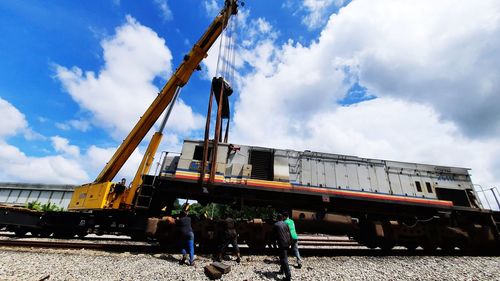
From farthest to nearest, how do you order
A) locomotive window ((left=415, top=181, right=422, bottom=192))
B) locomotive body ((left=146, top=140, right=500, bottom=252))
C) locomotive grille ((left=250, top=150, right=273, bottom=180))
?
locomotive window ((left=415, top=181, right=422, bottom=192)) → locomotive grille ((left=250, top=150, right=273, bottom=180)) → locomotive body ((left=146, top=140, right=500, bottom=252))

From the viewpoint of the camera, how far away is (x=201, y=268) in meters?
5.66

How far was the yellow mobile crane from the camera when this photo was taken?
28.9 feet

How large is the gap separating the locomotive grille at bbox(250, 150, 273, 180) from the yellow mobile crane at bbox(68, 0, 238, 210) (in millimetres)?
4493

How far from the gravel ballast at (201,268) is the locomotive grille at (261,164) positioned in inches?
116

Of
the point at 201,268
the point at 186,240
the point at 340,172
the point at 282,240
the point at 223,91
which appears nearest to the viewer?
the point at 282,240

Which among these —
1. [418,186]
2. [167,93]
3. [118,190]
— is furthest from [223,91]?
[418,186]

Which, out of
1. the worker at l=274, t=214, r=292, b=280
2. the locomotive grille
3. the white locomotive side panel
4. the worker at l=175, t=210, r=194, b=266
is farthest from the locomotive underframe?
the worker at l=274, t=214, r=292, b=280

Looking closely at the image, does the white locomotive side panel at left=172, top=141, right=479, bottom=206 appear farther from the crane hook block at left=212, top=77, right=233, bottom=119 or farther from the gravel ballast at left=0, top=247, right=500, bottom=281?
the gravel ballast at left=0, top=247, right=500, bottom=281

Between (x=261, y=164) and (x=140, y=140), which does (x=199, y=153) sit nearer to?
(x=261, y=164)

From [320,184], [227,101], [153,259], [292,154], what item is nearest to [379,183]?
[320,184]

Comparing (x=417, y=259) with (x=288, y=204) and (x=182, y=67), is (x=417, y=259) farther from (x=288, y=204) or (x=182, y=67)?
(x=182, y=67)

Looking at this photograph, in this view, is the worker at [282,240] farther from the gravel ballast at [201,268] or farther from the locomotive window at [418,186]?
the locomotive window at [418,186]

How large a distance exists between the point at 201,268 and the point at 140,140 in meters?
7.06

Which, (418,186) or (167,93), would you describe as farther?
(167,93)
